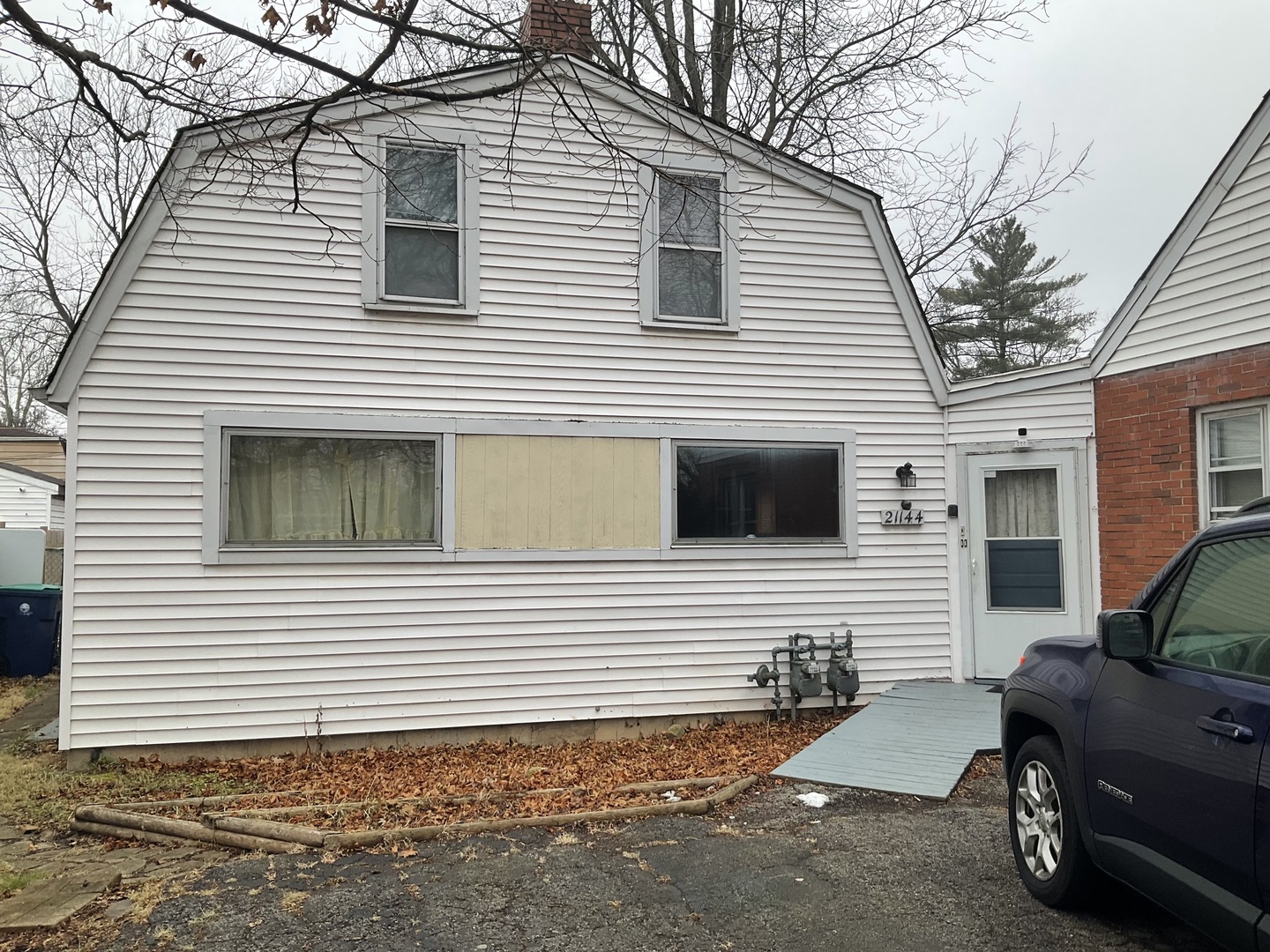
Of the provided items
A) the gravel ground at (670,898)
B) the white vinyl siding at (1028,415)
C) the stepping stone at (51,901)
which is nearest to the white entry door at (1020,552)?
the white vinyl siding at (1028,415)

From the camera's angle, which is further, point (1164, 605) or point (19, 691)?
point (19, 691)

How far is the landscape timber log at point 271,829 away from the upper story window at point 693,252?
518cm

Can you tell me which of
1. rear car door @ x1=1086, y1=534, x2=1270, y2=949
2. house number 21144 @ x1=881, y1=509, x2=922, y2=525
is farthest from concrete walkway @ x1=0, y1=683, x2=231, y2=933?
house number 21144 @ x1=881, y1=509, x2=922, y2=525

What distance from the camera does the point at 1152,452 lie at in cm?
794

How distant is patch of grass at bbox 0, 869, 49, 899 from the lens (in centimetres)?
491

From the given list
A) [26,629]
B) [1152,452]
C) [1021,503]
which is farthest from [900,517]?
[26,629]

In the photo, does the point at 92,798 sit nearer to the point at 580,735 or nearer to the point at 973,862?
the point at 580,735

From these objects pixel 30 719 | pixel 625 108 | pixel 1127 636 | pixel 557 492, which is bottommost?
pixel 30 719

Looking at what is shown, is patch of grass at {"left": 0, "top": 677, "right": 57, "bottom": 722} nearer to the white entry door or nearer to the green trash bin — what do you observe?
the green trash bin

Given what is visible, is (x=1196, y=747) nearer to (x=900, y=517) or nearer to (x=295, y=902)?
(x=295, y=902)

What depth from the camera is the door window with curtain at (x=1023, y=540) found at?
8828mm

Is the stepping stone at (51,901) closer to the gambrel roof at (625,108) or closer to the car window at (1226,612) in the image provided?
the gambrel roof at (625,108)

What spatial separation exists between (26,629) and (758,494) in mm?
10009

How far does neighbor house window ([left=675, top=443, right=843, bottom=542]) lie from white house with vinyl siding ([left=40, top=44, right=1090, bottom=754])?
0.09 feet
